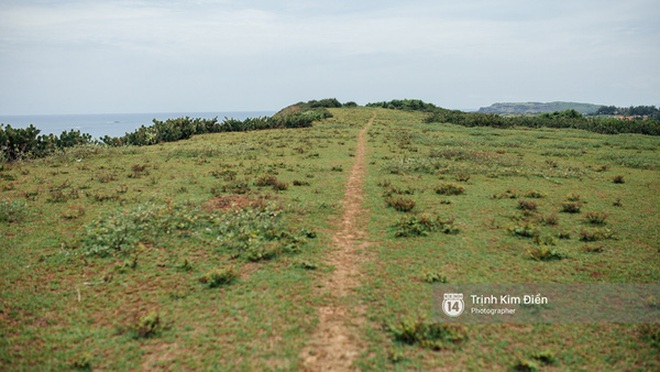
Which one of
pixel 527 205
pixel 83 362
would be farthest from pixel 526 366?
pixel 527 205

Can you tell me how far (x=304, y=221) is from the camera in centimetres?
1332

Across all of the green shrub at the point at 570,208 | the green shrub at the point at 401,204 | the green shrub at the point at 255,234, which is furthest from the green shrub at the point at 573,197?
the green shrub at the point at 255,234

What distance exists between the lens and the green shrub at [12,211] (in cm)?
1303

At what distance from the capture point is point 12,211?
13.4 metres

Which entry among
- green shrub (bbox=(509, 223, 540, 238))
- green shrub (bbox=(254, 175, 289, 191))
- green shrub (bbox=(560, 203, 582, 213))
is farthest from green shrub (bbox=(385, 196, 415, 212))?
green shrub (bbox=(560, 203, 582, 213))

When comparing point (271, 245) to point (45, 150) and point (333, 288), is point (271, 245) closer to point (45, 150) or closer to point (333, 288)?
point (333, 288)

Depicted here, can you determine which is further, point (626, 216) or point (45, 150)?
point (45, 150)

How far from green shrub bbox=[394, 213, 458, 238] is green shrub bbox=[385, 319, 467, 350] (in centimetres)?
507

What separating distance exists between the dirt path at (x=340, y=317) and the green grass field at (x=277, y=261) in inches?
7.1

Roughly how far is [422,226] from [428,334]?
598 centimetres

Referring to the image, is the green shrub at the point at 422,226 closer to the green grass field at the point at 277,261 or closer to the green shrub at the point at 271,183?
the green grass field at the point at 277,261

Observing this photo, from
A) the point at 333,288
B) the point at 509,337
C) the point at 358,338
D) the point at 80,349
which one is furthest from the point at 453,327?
the point at 80,349

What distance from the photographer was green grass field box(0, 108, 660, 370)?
6516 millimetres

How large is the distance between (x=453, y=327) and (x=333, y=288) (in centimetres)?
281
